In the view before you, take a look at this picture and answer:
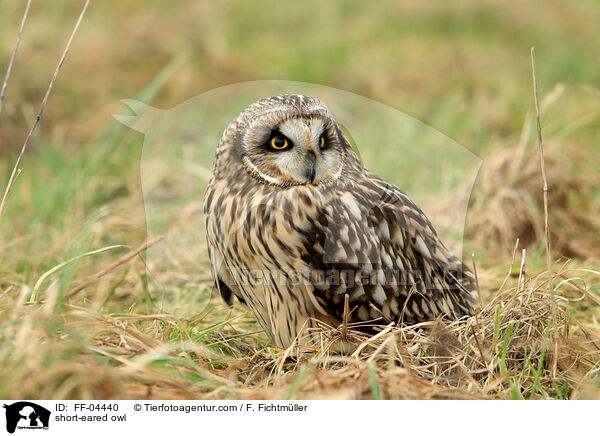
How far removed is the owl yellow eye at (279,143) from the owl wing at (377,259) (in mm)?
274

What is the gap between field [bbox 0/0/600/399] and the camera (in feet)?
6.02

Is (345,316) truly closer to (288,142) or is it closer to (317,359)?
(317,359)

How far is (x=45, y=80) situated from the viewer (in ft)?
19.6

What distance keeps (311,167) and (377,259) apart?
0.43m

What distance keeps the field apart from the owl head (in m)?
0.51

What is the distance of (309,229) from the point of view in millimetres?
2139

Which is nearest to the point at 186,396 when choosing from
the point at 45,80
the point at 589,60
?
the point at 45,80

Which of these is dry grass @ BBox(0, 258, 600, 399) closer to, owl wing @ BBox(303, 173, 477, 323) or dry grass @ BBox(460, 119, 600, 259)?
owl wing @ BBox(303, 173, 477, 323)

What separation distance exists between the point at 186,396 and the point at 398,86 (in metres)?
5.27
